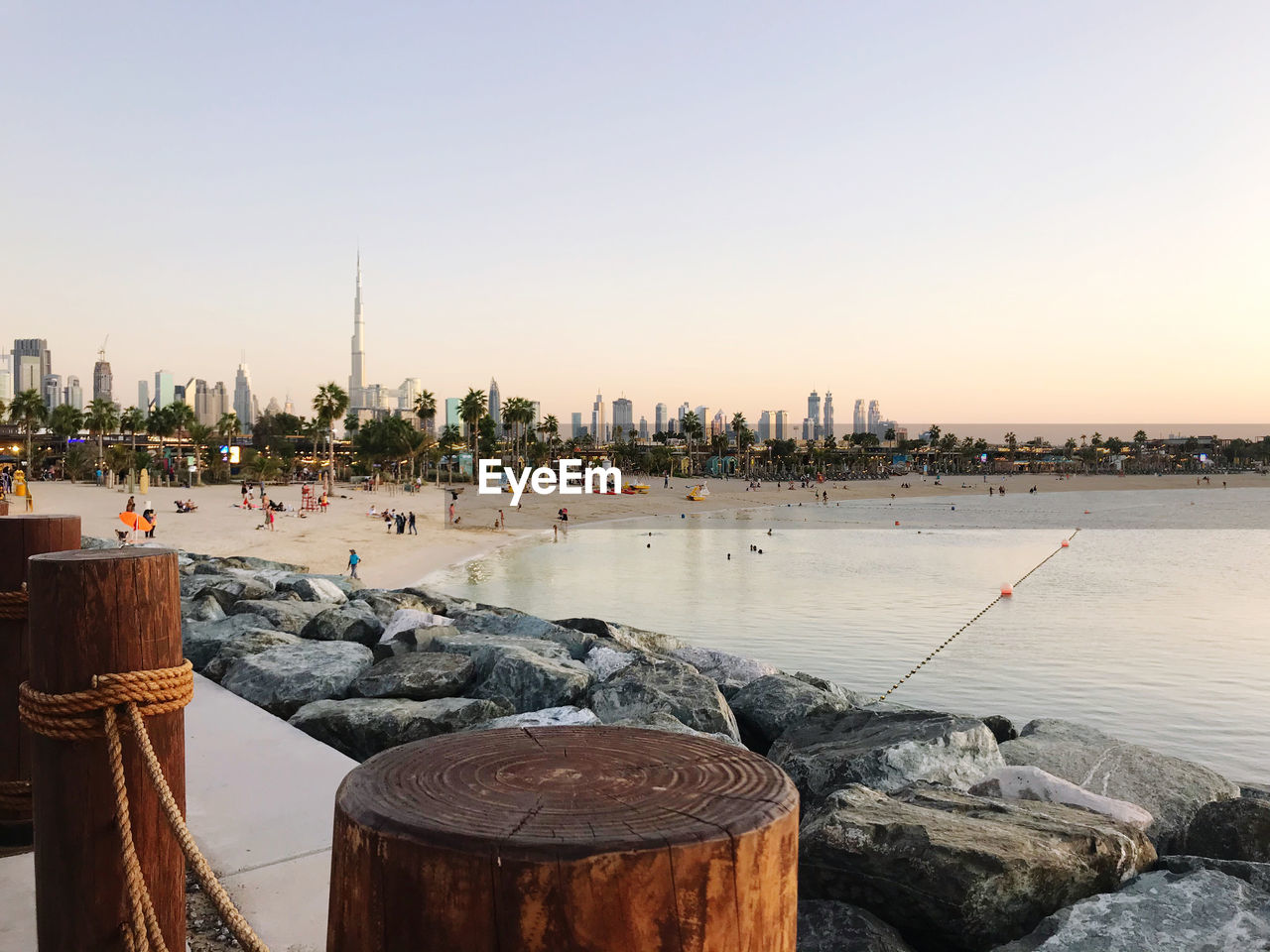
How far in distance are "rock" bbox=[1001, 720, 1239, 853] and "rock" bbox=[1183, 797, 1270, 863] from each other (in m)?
0.37

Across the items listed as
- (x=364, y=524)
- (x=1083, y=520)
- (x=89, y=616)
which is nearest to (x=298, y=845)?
(x=89, y=616)

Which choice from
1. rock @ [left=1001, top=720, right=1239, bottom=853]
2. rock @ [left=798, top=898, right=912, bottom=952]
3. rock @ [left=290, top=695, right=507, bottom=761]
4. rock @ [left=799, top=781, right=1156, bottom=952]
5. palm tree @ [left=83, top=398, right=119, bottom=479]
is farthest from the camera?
palm tree @ [left=83, top=398, right=119, bottom=479]

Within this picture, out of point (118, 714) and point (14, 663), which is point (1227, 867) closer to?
point (118, 714)

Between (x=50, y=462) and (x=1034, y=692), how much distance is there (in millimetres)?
92586

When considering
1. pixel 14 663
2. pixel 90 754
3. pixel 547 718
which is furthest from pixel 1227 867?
pixel 14 663

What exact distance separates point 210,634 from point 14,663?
5.65 meters

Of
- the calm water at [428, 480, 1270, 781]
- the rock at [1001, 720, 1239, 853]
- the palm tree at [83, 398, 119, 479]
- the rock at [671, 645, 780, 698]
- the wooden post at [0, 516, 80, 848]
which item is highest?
the palm tree at [83, 398, 119, 479]

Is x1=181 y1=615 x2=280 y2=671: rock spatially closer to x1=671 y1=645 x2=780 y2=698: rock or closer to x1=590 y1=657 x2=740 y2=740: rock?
x1=590 y1=657 x2=740 y2=740: rock

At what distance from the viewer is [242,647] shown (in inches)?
Result: 339

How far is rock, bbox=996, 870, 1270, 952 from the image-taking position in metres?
3.80

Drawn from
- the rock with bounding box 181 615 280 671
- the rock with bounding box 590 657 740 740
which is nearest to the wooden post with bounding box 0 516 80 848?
the rock with bounding box 590 657 740 740

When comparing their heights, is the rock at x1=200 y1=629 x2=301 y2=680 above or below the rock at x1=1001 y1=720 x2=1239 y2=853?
above

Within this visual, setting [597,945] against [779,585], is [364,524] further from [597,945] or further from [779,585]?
[597,945]

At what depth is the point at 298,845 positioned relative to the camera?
4.25 metres
